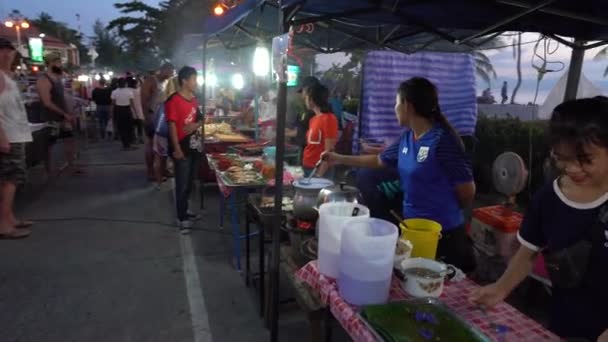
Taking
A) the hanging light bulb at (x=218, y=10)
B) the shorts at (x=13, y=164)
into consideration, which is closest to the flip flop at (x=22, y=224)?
the shorts at (x=13, y=164)

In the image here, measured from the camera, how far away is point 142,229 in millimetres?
5188

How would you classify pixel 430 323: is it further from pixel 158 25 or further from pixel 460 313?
pixel 158 25

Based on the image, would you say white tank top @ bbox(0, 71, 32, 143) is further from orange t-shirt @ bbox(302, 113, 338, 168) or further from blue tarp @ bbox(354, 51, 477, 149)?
blue tarp @ bbox(354, 51, 477, 149)

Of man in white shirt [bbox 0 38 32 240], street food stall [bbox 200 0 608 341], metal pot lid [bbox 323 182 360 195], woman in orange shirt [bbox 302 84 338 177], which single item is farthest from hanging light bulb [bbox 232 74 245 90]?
metal pot lid [bbox 323 182 360 195]

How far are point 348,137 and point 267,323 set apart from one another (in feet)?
14.6

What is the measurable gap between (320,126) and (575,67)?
244cm

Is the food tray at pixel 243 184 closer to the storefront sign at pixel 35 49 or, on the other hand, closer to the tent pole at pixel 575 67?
the tent pole at pixel 575 67

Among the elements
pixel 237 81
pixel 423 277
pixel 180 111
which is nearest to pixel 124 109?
pixel 237 81

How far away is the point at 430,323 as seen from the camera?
52.9 inches

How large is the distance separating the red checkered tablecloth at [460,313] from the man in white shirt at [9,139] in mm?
4326

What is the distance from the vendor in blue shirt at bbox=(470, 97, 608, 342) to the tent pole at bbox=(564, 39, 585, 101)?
282cm

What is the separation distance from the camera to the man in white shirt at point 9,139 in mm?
4395

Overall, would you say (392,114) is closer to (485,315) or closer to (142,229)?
(142,229)

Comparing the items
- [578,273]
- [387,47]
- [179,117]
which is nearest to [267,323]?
[578,273]
